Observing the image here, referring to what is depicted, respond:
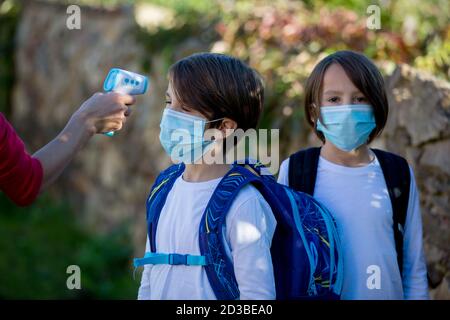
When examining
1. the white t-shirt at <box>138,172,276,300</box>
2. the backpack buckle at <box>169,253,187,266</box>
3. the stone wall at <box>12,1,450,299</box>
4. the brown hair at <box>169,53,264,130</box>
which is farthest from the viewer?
the stone wall at <box>12,1,450,299</box>

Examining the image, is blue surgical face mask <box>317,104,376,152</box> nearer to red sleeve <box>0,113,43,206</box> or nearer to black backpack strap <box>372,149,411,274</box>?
black backpack strap <box>372,149,411,274</box>

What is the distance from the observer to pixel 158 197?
3.06 metres

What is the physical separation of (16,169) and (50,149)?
214mm

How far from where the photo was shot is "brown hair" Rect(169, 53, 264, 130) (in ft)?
9.55

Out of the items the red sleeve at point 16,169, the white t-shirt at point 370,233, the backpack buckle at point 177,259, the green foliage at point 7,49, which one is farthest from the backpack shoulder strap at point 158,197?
the green foliage at point 7,49

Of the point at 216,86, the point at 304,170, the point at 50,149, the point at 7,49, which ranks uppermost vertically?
the point at 7,49

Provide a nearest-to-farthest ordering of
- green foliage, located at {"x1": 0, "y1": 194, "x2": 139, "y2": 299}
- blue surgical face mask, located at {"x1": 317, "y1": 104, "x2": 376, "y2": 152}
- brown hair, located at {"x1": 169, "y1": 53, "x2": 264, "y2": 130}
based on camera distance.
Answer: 1. brown hair, located at {"x1": 169, "y1": 53, "x2": 264, "y2": 130}
2. blue surgical face mask, located at {"x1": 317, "y1": 104, "x2": 376, "y2": 152}
3. green foliage, located at {"x1": 0, "y1": 194, "x2": 139, "y2": 299}

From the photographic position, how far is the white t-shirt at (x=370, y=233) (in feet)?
10.3

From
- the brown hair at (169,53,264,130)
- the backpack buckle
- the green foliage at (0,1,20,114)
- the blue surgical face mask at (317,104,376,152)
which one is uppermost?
the green foliage at (0,1,20,114)

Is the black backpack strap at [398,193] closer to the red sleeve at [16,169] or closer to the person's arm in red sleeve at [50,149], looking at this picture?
the person's arm in red sleeve at [50,149]

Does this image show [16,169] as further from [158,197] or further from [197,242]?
[197,242]

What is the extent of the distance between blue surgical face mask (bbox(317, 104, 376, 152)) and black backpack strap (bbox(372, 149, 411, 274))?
17 centimetres

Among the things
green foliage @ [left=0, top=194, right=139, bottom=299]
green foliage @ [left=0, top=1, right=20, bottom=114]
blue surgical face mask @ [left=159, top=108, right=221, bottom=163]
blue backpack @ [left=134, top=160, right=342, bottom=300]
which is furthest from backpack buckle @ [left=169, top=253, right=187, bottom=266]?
green foliage @ [left=0, top=1, right=20, bottom=114]

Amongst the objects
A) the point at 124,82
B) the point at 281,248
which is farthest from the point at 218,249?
the point at 124,82
